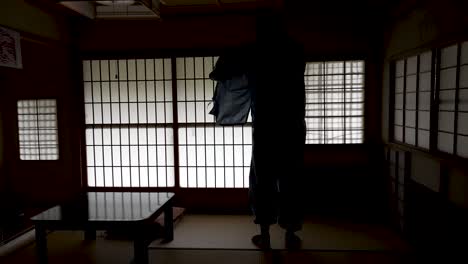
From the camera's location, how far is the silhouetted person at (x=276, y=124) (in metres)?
3.62

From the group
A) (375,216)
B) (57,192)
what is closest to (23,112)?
(57,192)

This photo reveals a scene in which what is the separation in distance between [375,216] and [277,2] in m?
2.70

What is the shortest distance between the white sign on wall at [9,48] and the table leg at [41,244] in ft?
5.19

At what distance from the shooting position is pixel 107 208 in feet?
11.2

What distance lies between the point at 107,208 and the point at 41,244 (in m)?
0.57

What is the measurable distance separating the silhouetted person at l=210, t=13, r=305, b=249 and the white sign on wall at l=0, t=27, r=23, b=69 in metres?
1.94

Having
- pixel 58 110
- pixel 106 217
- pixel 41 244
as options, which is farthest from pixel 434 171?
pixel 58 110

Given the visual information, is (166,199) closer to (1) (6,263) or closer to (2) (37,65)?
(1) (6,263)

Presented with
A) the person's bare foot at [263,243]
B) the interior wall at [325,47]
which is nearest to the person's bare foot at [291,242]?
the person's bare foot at [263,243]

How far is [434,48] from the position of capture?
3.18m

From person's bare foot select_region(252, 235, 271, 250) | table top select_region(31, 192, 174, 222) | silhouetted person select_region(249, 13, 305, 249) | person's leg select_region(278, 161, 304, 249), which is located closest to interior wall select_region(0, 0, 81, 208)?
table top select_region(31, 192, 174, 222)

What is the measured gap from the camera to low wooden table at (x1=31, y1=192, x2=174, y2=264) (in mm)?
3041

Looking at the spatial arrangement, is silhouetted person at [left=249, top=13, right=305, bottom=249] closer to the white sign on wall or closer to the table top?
the table top

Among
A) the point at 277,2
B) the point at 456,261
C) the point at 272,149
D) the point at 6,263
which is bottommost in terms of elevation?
the point at 6,263
